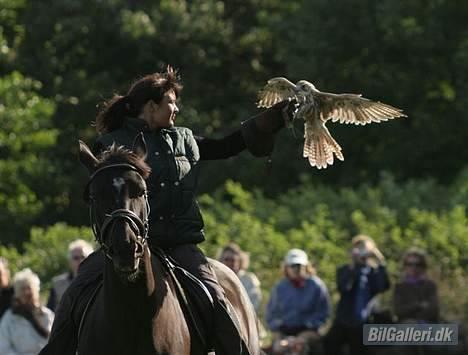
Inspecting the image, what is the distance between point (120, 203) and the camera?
8.09m

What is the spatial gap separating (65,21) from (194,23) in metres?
3.29

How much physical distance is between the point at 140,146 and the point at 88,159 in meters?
0.35

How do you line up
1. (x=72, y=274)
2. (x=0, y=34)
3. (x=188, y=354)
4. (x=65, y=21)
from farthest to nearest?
1. (x=65, y=21)
2. (x=0, y=34)
3. (x=72, y=274)
4. (x=188, y=354)

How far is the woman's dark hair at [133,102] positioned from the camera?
9.42 m

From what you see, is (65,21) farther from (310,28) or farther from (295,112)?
(295,112)

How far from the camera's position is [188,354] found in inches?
352

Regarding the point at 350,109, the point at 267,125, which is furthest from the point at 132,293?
the point at 350,109

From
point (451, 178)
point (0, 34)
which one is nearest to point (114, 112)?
point (0, 34)

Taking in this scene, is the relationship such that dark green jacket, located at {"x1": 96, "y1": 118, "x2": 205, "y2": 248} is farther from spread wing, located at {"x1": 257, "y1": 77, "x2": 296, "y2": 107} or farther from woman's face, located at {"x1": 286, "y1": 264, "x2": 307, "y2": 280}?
woman's face, located at {"x1": 286, "y1": 264, "x2": 307, "y2": 280}

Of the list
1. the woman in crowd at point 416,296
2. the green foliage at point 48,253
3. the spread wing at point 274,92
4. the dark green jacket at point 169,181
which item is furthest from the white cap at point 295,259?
the dark green jacket at point 169,181

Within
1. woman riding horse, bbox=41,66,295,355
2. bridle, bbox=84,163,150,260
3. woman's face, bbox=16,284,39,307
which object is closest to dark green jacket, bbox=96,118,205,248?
woman riding horse, bbox=41,66,295,355

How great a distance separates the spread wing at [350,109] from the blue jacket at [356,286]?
23.2 ft

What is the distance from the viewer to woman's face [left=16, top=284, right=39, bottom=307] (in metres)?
14.8

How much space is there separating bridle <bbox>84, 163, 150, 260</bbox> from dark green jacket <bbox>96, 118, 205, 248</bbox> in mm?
731
